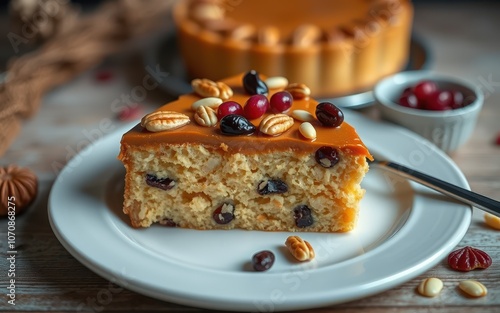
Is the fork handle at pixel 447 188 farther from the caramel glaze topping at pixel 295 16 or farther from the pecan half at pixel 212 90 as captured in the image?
the caramel glaze topping at pixel 295 16

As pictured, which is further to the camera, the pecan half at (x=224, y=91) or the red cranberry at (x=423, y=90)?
the red cranberry at (x=423, y=90)

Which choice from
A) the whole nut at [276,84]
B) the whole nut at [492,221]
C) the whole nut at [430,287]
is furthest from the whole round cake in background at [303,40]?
the whole nut at [430,287]

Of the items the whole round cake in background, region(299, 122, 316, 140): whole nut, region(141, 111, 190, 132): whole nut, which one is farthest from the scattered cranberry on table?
region(141, 111, 190, 132): whole nut

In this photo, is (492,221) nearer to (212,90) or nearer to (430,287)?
(430,287)

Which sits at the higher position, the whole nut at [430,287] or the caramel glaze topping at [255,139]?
the caramel glaze topping at [255,139]

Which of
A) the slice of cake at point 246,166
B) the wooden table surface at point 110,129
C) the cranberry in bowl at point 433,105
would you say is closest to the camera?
the wooden table surface at point 110,129

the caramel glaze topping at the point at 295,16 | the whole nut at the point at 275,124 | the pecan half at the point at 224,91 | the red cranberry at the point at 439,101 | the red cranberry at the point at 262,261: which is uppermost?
the whole nut at the point at 275,124

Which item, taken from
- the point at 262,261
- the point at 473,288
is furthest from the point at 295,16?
the point at 473,288

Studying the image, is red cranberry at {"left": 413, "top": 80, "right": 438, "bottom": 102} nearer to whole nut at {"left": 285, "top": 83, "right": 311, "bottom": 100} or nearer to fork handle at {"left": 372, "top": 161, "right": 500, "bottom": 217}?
fork handle at {"left": 372, "top": 161, "right": 500, "bottom": 217}

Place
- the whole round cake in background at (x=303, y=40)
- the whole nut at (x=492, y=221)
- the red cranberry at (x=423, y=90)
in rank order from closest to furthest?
the whole nut at (x=492, y=221) < the red cranberry at (x=423, y=90) < the whole round cake in background at (x=303, y=40)
